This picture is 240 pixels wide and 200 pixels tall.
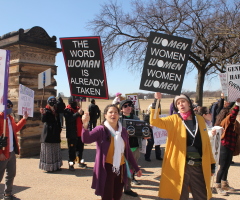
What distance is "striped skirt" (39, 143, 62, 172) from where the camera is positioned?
18.6 ft

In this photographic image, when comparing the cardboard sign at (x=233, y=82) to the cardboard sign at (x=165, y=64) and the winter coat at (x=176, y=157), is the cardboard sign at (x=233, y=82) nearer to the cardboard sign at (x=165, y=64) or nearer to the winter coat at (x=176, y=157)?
the cardboard sign at (x=165, y=64)

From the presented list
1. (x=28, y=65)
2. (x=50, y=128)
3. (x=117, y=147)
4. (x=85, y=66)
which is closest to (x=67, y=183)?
(x=50, y=128)

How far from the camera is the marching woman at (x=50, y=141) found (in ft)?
18.6

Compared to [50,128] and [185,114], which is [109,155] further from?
[50,128]

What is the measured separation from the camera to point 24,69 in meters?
7.10

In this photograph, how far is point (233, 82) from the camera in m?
4.92

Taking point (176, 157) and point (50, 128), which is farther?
point (50, 128)

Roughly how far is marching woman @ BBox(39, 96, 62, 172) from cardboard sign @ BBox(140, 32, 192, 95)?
291 cm

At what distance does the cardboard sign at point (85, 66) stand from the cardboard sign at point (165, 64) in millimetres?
728

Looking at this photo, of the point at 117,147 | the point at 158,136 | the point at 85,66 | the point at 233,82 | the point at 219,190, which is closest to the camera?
the point at 117,147

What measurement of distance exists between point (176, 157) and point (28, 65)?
5.54 metres

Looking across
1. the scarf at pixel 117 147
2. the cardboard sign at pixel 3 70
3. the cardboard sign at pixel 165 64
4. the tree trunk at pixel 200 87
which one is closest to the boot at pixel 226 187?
the cardboard sign at pixel 165 64

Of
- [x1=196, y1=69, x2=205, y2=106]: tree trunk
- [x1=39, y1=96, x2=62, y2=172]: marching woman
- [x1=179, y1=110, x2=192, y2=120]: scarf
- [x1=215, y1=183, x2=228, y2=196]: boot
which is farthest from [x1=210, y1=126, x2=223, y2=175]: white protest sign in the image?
[x1=196, y1=69, x2=205, y2=106]: tree trunk

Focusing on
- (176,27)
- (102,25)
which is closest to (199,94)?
(176,27)
